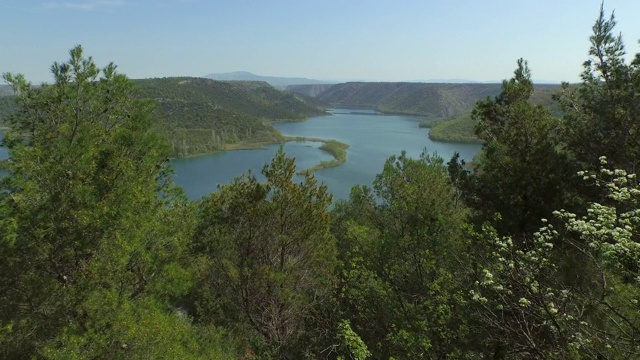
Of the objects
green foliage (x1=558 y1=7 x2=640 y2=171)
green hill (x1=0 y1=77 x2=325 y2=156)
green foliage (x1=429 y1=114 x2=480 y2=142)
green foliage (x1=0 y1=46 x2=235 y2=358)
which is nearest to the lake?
green foliage (x1=429 y1=114 x2=480 y2=142)

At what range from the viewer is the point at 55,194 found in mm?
6406

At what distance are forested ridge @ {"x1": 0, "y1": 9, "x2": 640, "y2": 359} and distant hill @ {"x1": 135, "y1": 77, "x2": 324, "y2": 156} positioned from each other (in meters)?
76.8

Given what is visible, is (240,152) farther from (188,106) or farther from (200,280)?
(200,280)

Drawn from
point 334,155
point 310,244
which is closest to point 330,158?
point 334,155

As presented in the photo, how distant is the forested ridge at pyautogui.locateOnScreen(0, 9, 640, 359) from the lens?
5.19 metres

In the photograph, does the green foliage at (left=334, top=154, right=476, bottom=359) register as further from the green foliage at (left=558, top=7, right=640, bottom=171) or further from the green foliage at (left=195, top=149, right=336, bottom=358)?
the green foliage at (left=558, top=7, right=640, bottom=171)

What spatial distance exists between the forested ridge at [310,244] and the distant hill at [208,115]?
3024 inches

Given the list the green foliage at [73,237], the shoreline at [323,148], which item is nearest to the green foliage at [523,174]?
the green foliage at [73,237]

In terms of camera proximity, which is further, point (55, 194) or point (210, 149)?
point (210, 149)

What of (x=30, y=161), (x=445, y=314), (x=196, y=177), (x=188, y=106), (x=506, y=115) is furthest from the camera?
(x=188, y=106)

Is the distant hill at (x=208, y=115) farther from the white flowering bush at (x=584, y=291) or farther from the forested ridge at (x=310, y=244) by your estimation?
the white flowering bush at (x=584, y=291)

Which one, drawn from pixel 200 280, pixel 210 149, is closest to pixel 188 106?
pixel 210 149

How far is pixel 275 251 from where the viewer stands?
1057 centimetres

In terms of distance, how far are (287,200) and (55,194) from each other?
5.33 meters
